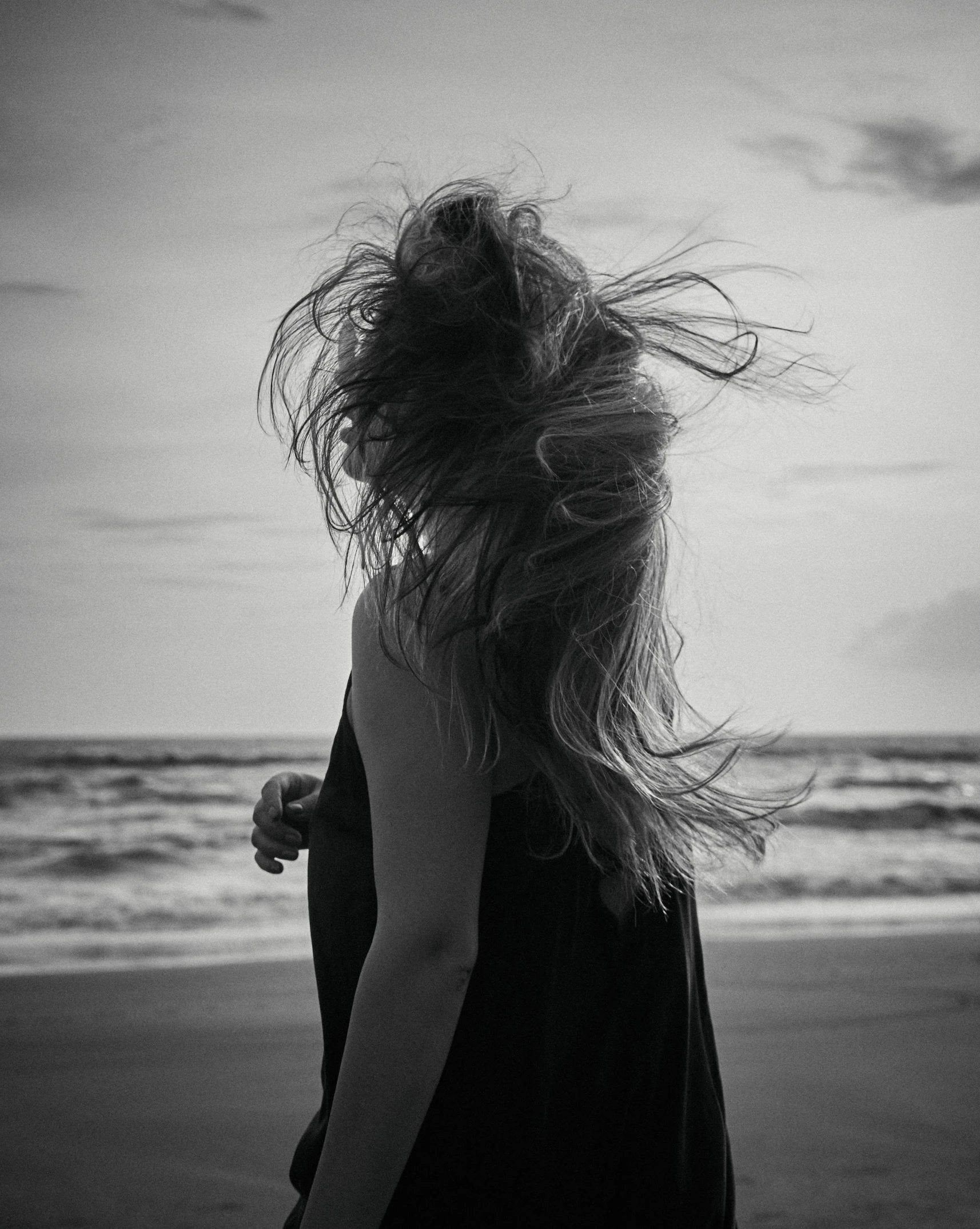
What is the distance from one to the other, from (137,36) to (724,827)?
397 inches

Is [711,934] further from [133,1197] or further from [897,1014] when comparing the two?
[133,1197]

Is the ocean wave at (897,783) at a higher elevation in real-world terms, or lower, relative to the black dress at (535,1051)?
lower

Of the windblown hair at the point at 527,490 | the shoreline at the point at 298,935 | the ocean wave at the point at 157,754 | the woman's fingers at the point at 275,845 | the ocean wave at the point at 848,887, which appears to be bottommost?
the ocean wave at the point at 157,754

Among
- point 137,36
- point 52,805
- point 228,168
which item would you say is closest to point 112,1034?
point 228,168

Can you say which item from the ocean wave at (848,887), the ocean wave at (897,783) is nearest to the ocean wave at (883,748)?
the ocean wave at (897,783)

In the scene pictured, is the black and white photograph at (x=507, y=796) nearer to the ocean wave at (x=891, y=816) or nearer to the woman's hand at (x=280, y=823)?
the woman's hand at (x=280, y=823)

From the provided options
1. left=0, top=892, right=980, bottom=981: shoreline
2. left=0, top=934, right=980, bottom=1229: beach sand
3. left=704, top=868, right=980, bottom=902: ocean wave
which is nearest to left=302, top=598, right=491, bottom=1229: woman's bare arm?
left=0, top=934, right=980, bottom=1229: beach sand

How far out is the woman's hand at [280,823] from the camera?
137cm

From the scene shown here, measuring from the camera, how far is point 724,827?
1214mm

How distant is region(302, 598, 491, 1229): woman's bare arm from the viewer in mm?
914

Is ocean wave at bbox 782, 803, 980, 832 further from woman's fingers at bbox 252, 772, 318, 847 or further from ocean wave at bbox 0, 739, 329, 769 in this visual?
woman's fingers at bbox 252, 772, 318, 847

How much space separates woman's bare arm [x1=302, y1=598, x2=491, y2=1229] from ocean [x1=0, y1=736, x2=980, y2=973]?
1.68 feet

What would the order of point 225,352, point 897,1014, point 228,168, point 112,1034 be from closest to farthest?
point 112,1034
point 897,1014
point 225,352
point 228,168

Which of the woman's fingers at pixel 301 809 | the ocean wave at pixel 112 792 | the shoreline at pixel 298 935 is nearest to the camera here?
the woman's fingers at pixel 301 809
